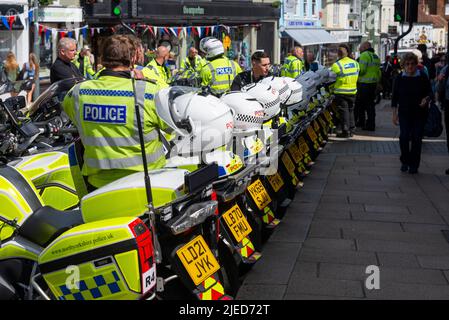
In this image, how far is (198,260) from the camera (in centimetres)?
433

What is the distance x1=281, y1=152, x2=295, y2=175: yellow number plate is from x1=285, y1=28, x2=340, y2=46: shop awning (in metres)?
36.6

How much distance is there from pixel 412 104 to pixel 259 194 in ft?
16.9

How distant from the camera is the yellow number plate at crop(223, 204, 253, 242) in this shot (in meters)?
5.50

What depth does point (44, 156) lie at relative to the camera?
6.53 meters

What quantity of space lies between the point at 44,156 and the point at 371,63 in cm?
1096

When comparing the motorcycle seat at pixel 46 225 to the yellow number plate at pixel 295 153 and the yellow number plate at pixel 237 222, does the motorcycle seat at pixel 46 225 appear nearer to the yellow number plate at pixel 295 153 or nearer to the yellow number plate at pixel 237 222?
the yellow number plate at pixel 237 222

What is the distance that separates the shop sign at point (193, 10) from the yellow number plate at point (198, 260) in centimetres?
3112

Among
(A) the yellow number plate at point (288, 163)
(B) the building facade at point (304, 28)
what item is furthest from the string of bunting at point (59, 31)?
(B) the building facade at point (304, 28)

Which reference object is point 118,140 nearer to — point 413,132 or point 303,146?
point 303,146

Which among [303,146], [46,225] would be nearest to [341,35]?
[303,146]

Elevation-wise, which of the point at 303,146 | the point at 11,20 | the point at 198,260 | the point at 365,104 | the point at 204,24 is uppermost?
the point at 11,20

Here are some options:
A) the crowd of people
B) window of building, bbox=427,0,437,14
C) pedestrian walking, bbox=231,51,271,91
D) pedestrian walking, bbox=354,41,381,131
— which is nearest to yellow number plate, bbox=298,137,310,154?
the crowd of people
